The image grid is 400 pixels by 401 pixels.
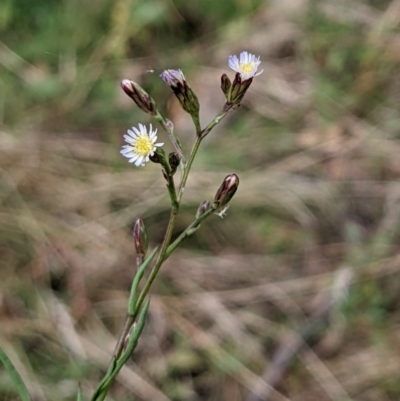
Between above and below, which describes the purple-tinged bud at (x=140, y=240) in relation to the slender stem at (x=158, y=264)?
above

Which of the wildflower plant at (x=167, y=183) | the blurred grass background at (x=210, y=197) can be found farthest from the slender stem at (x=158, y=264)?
the blurred grass background at (x=210, y=197)

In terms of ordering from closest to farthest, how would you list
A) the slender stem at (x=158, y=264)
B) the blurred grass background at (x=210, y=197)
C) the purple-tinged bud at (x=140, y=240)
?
the slender stem at (x=158, y=264)
the purple-tinged bud at (x=140, y=240)
the blurred grass background at (x=210, y=197)

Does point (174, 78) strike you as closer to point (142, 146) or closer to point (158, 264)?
point (142, 146)

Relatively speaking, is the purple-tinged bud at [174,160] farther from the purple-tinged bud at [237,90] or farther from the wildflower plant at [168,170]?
the purple-tinged bud at [237,90]

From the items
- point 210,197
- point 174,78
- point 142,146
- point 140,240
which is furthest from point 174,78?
point 210,197

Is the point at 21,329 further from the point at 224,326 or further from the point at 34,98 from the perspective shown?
the point at 34,98

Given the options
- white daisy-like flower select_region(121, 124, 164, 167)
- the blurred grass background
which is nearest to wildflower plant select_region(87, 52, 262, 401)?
white daisy-like flower select_region(121, 124, 164, 167)

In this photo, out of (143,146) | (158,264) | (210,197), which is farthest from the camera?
(210,197)
